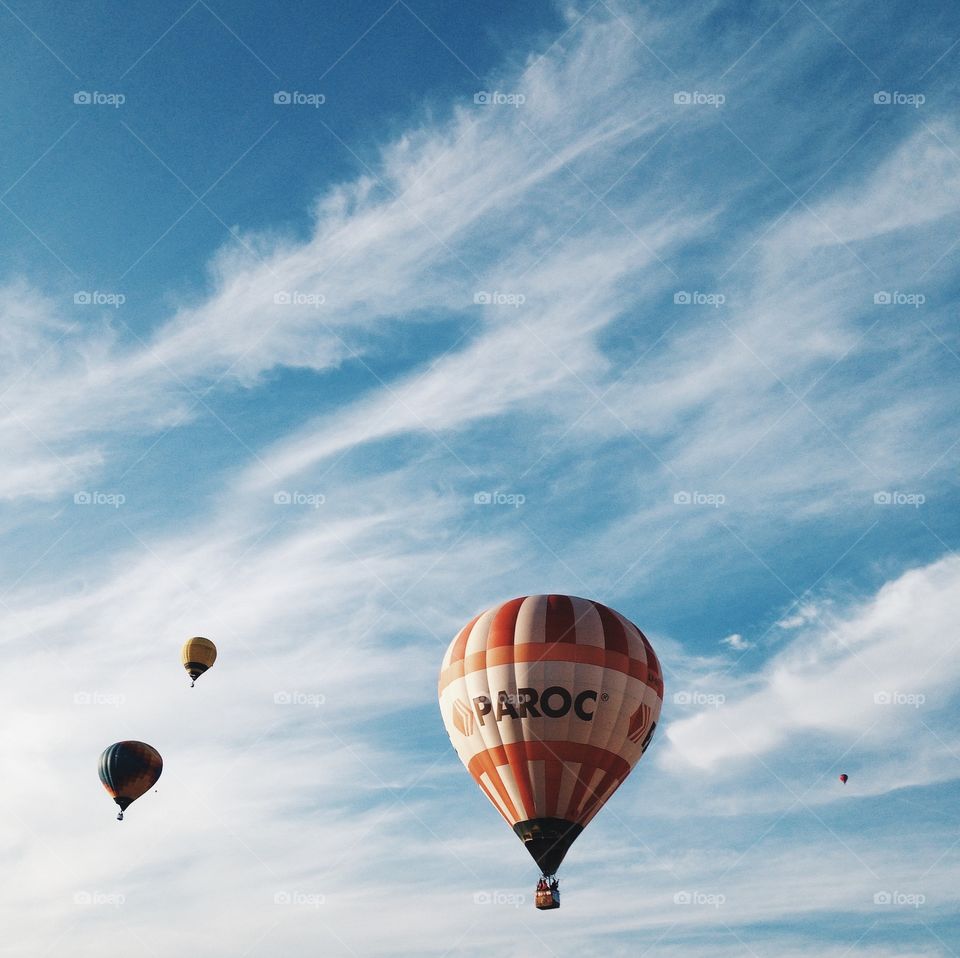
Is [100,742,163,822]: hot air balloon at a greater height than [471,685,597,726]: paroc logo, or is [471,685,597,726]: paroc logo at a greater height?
[100,742,163,822]: hot air balloon

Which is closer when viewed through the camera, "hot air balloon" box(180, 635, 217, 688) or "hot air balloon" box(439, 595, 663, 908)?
"hot air balloon" box(439, 595, 663, 908)

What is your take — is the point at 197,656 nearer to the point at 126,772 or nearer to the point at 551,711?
the point at 126,772

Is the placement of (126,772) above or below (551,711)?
above

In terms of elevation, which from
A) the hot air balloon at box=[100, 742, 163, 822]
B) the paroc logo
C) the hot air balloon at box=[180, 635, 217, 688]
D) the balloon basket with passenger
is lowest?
the balloon basket with passenger

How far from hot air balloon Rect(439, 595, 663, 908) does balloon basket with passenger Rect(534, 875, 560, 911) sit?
0.33 ft

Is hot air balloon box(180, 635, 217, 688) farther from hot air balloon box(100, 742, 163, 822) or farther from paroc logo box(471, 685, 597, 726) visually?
paroc logo box(471, 685, 597, 726)

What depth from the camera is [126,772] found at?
167 ft

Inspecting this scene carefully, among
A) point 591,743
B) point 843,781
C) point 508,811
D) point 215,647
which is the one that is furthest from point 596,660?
point 215,647

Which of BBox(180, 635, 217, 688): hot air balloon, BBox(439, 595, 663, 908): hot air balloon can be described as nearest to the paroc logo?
BBox(439, 595, 663, 908): hot air balloon

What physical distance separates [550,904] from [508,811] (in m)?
3.85

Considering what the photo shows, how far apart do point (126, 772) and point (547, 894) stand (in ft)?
75.5

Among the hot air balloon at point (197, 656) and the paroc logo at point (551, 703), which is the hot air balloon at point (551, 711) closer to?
the paroc logo at point (551, 703)

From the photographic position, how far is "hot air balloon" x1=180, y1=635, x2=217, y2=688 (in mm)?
53375

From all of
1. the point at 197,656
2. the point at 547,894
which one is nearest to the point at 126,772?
the point at 197,656
